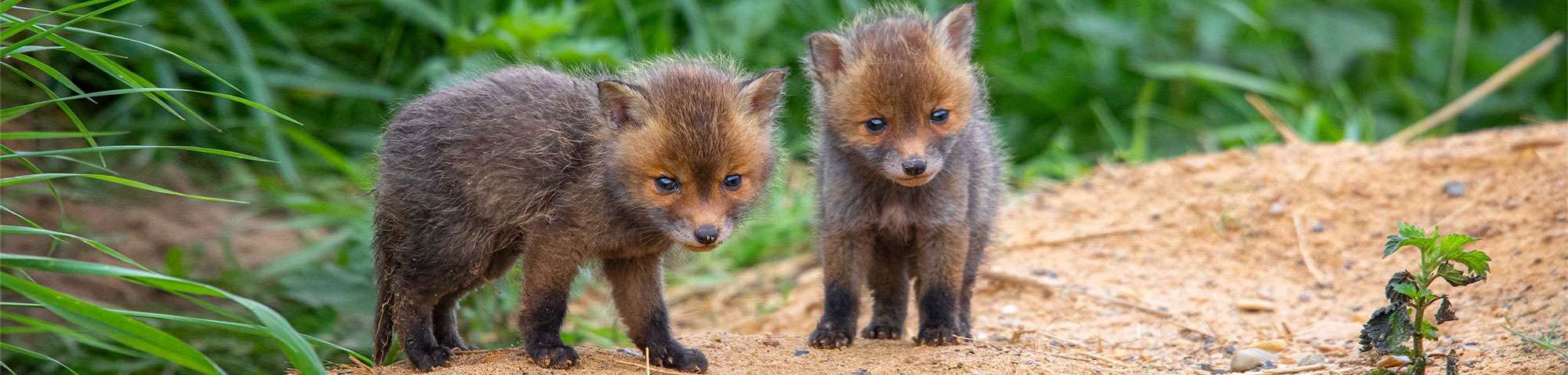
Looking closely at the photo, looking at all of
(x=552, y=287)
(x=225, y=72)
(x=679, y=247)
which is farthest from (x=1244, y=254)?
(x=225, y=72)

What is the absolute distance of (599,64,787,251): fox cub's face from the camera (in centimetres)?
400

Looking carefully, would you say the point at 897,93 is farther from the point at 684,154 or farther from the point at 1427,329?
the point at 1427,329

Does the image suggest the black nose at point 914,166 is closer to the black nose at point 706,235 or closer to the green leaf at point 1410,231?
the black nose at point 706,235

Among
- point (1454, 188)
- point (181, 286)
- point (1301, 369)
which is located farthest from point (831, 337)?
point (1454, 188)

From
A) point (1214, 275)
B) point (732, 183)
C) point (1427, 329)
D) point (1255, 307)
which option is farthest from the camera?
point (1214, 275)

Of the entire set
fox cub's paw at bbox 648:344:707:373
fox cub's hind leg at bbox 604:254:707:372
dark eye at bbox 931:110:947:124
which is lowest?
fox cub's paw at bbox 648:344:707:373

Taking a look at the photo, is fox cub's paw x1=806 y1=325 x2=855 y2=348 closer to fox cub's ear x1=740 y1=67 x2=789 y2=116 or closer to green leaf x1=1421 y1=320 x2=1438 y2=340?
fox cub's ear x1=740 y1=67 x2=789 y2=116

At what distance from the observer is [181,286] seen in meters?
3.12

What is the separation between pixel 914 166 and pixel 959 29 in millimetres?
720

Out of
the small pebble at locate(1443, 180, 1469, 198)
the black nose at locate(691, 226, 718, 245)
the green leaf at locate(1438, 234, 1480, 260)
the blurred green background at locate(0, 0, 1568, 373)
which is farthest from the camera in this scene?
the blurred green background at locate(0, 0, 1568, 373)

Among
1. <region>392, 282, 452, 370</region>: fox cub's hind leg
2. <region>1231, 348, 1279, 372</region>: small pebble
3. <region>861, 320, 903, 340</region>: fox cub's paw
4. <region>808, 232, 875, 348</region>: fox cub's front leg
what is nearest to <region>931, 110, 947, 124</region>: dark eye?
<region>808, 232, 875, 348</region>: fox cub's front leg

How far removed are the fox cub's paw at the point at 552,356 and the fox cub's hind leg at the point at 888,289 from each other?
129 centimetres

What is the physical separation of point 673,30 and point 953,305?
4.04 m

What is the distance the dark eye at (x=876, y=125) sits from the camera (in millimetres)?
4508
